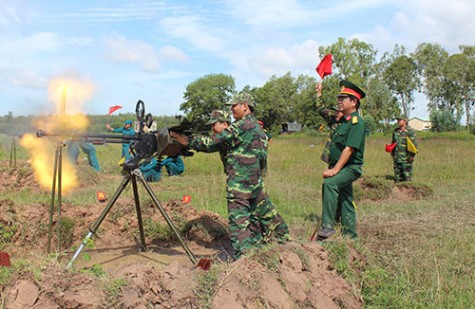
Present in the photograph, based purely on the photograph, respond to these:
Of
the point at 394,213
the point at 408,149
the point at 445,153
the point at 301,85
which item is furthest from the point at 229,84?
the point at 394,213

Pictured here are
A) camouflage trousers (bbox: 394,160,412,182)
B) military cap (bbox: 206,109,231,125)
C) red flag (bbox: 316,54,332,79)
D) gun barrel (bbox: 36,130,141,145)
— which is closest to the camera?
gun barrel (bbox: 36,130,141,145)

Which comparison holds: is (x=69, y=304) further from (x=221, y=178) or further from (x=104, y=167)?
(x=104, y=167)

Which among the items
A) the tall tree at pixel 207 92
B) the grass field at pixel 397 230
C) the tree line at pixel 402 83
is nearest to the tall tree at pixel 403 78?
the tree line at pixel 402 83

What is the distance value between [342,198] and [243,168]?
1438mm

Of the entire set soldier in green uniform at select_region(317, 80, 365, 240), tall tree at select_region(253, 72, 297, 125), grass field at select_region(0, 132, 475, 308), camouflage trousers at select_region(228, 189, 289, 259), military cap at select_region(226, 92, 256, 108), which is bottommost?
grass field at select_region(0, 132, 475, 308)

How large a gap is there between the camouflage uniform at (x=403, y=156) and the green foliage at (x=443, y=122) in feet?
133

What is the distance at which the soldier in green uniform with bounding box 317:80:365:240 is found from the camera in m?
5.79

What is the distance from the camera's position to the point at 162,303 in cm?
378

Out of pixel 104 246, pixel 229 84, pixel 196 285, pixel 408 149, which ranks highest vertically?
pixel 229 84

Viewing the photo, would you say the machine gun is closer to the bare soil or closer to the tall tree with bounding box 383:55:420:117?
the bare soil

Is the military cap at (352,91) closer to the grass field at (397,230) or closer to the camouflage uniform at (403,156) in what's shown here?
the grass field at (397,230)

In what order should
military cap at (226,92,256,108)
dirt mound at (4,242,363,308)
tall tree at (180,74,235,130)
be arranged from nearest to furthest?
dirt mound at (4,242,363,308) < military cap at (226,92,256,108) < tall tree at (180,74,235,130)

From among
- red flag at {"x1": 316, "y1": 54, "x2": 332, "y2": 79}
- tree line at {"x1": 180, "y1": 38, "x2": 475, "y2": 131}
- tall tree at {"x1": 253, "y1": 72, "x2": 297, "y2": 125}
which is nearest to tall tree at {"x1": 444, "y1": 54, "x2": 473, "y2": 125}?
tree line at {"x1": 180, "y1": 38, "x2": 475, "y2": 131}

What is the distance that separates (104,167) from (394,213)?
11032 millimetres
